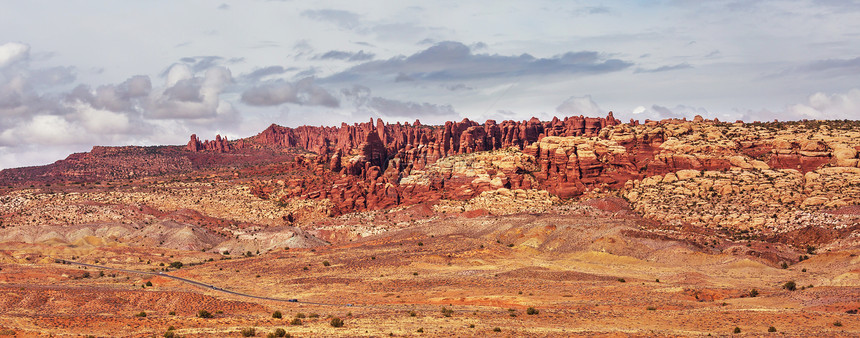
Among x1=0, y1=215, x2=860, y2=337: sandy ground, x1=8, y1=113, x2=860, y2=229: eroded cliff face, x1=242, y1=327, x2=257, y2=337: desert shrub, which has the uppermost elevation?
x1=8, y1=113, x2=860, y2=229: eroded cliff face

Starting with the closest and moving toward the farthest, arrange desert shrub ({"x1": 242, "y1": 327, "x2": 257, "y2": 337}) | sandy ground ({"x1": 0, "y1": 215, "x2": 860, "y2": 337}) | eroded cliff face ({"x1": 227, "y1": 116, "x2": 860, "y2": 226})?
desert shrub ({"x1": 242, "y1": 327, "x2": 257, "y2": 337}) → sandy ground ({"x1": 0, "y1": 215, "x2": 860, "y2": 337}) → eroded cliff face ({"x1": 227, "y1": 116, "x2": 860, "y2": 226})

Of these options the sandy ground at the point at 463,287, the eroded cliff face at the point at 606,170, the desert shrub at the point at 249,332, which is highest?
the eroded cliff face at the point at 606,170

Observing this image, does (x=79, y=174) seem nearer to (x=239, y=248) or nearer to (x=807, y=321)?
(x=239, y=248)

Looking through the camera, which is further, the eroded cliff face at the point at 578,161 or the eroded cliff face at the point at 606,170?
the eroded cliff face at the point at 578,161

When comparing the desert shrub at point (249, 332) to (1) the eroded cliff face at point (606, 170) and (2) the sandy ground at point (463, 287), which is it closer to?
(2) the sandy ground at point (463, 287)

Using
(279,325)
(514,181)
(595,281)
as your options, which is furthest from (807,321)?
(514,181)

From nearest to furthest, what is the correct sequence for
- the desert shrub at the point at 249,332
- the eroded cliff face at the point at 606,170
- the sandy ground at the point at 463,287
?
the desert shrub at the point at 249,332 → the sandy ground at the point at 463,287 → the eroded cliff face at the point at 606,170

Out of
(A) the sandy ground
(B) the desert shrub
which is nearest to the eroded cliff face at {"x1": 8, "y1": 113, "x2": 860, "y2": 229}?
(A) the sandy ground

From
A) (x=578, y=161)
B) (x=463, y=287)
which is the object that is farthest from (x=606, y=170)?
(x=463, y=287)

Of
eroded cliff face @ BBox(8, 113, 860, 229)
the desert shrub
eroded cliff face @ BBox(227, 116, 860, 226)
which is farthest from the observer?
eroded cliff face @ BBox(227, 116, 860, 226)

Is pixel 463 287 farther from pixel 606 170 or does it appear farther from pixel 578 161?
pixel 606 170

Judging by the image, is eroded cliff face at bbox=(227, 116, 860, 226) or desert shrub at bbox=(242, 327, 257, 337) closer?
desert shrub at bbox=(242, 327, 257, 337)

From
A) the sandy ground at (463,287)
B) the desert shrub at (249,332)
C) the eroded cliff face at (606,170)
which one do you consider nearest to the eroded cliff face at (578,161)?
the eroded cliff face at (606,170)

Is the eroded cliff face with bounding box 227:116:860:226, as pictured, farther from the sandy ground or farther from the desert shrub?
the desert shrub
